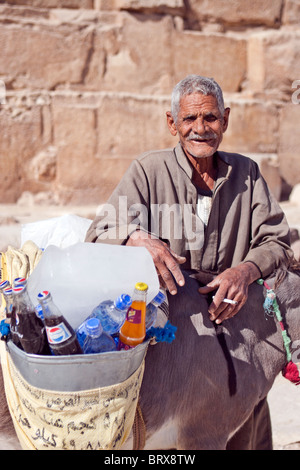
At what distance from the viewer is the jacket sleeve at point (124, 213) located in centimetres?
194

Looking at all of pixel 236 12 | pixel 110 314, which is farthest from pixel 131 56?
pixel 110 314

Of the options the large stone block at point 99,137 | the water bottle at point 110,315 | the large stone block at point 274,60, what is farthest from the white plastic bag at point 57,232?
the large stone block at point 274,60

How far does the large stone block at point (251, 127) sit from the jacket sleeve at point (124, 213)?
4.08m

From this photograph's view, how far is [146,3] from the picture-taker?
5.61 m

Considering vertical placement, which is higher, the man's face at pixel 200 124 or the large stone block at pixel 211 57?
the large stone block at pixel 211 57

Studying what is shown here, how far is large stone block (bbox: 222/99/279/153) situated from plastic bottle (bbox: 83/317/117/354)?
493 centimetres

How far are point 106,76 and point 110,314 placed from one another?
4.73 metres

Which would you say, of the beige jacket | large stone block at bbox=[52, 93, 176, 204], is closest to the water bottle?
the beige jacket

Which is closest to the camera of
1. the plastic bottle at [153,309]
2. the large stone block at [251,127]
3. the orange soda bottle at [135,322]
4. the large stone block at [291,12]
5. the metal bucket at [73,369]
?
the metal bucket at [73,369]

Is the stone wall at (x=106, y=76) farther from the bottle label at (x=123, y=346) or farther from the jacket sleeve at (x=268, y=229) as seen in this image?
the bottle label at (x=123, y=346)

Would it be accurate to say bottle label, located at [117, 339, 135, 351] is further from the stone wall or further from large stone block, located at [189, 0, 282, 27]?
large stone block, located at [189, 0, 282, 27]

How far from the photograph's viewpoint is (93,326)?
1.36 metres

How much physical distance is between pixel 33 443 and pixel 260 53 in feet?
19.2

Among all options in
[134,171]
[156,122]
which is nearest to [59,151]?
[156,122]
